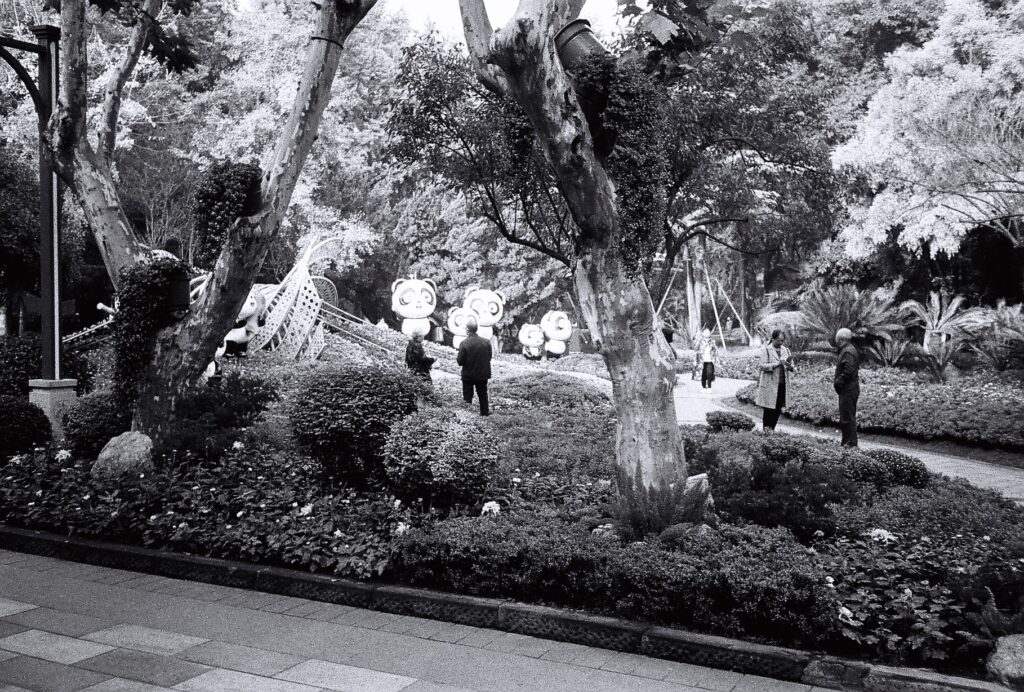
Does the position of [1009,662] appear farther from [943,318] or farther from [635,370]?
[943,318]

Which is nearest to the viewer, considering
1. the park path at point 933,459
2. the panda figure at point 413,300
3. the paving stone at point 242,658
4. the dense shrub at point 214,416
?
the paving stone at point 242,658

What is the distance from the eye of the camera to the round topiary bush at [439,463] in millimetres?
7441

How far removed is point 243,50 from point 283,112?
454 centimetres

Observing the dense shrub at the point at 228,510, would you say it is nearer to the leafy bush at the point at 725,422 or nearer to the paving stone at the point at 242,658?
the paving stone at the point at 242,658

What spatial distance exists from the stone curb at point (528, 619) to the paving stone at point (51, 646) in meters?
1.48

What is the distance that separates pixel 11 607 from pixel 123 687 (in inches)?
83.3

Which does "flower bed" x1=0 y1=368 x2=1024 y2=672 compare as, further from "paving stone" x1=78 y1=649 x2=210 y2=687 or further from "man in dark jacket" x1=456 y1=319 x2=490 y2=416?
"man in dark jacket" x1=456 y1=319 x2=490 y2=416

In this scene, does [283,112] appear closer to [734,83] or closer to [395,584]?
[734,83]

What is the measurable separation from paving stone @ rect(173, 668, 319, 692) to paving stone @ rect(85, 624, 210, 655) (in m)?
0.56

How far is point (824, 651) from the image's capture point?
5062 mm

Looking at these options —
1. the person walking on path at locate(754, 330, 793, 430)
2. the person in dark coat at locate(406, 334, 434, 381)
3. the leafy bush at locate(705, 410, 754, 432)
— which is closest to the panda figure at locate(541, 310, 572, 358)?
the person in dark coat at locate(406, 334, 434, 381)

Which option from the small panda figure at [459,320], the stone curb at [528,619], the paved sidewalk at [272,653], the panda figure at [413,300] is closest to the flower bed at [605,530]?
the stone curb at [528,619]

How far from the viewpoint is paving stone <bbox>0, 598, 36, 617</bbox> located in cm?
623

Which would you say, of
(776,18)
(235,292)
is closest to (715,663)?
(235,292)
